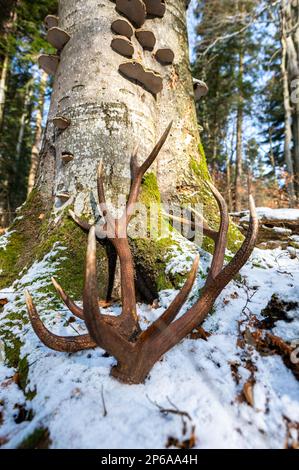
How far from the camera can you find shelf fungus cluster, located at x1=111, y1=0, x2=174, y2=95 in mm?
2767

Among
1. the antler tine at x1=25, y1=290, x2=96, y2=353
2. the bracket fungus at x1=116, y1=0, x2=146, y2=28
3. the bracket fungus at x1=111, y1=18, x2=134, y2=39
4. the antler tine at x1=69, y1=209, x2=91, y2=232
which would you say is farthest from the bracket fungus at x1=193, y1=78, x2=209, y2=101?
the antler tine at x1=25, y1=290, x2=96, y2=353

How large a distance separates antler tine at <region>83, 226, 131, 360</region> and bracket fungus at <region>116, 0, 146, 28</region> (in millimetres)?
2799

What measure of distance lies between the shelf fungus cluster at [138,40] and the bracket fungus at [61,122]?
74cm

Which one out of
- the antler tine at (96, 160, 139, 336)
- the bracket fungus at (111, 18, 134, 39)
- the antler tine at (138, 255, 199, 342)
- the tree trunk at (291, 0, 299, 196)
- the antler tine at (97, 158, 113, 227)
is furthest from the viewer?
the tree trunk at (291, 0, 299, 196)

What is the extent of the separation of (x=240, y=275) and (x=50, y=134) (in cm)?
223

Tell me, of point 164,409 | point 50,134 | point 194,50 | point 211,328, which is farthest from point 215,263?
point 194,50

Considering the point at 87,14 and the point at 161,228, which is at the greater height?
the point at 87,14

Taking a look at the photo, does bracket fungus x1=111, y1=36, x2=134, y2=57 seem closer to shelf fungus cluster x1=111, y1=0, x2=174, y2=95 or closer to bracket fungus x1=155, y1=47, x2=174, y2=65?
shelf fungus cluster x1=111, y1=0, x2=174, y2=95

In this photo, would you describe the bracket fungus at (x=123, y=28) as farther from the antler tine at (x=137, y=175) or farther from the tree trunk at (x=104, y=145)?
the antler tine at (x=137, y=175)

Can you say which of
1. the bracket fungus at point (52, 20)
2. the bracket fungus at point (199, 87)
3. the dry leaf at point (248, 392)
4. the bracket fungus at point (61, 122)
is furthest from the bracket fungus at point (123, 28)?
the dry leaf at point (248, 392)

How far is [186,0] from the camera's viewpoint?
4.19 m

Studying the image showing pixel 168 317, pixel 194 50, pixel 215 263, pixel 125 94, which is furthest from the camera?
pixel 194 50
